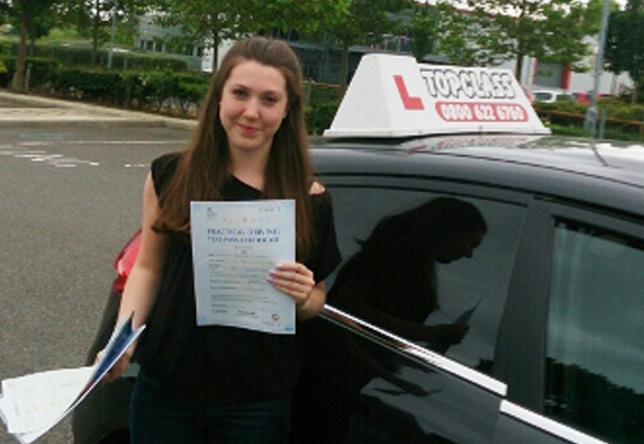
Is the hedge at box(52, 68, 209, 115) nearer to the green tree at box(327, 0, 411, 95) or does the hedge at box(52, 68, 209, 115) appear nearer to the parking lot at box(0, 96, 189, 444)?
the green tree at box(327, 0, 411, 95)

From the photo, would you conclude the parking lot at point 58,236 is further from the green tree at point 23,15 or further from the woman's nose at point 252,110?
the green tree at point 23,15

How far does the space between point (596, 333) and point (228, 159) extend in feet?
3.07

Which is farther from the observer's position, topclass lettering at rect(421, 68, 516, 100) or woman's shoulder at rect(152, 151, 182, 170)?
topclass lettering at rect(421, 68, 516, 100)

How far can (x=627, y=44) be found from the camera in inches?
1663

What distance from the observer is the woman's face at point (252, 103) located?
7.79 feet

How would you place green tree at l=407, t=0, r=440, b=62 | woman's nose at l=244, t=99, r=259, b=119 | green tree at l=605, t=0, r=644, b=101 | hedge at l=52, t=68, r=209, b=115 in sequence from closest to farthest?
woman's nose at l=244, t=99, r=259, b=119
hedge at l=52, t=68, r=209, b=115
green tree at l=407, t=0, r=440, b=62
green tree at l=605, t=0, r=644, b=101

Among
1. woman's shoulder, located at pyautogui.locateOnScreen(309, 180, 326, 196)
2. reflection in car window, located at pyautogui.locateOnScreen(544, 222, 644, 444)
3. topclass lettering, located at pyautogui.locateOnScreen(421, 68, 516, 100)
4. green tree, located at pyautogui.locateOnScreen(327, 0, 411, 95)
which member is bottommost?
reflection in car window, located at pyautogui.locateOnScreen(544, 222, 644, 444)

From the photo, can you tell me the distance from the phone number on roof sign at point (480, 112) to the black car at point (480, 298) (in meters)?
0.32

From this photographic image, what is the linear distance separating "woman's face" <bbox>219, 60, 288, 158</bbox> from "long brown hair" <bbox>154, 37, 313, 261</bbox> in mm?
24

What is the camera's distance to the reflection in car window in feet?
6.73

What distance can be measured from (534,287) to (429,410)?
343 millimetres

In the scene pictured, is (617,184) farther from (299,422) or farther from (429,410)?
(299,422)

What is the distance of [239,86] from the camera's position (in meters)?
2.39

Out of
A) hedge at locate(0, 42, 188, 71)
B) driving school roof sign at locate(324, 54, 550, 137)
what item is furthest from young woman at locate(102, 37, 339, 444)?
hedge at locate(0, 42, 188, 71)
